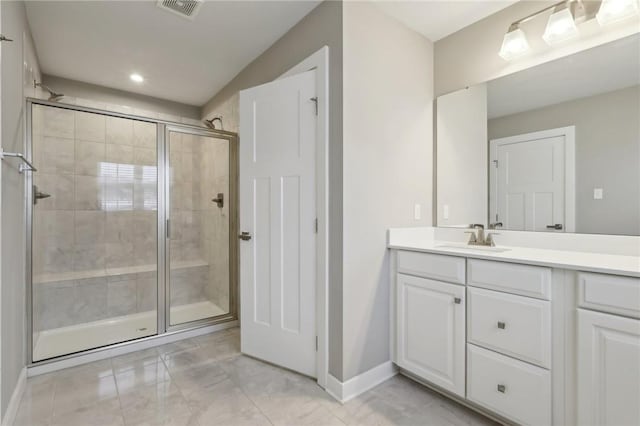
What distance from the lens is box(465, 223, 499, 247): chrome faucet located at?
1944 mm

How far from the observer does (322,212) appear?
1849 millimetres

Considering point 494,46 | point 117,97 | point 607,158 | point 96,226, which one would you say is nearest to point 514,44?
point 494,46

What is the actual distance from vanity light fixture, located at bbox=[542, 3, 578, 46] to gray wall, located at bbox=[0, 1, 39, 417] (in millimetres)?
2814

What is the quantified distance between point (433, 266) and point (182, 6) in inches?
91.1

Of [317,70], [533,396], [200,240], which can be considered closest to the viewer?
[533,396]

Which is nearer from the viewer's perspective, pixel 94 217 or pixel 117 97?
pixel 94 217

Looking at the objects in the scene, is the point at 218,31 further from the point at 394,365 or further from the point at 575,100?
the point at 394,365

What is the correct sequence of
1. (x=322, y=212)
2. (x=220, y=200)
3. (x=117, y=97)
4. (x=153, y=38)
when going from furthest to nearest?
(x=117, y=97)
(x=220, y=200)
(x=153, y=38)
(x=322, y=212)

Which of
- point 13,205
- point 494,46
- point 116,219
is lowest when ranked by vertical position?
point 116,219

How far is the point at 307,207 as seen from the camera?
76.8 inches

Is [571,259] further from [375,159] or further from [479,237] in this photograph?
[375,159]

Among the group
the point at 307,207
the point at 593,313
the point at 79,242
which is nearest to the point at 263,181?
the point at 307,207

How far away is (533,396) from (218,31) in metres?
2.95

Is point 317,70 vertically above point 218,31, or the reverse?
point 218,31
